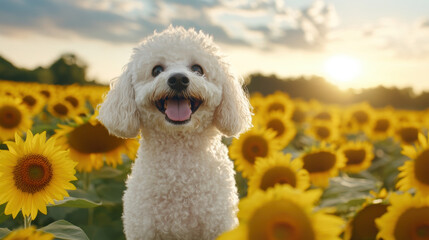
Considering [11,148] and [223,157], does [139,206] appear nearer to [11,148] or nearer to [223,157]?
[223,157]

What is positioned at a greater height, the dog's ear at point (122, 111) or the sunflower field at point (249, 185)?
the dog's ear at point (122, 111)

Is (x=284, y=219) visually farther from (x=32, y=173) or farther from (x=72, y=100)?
(x=72, y=100)

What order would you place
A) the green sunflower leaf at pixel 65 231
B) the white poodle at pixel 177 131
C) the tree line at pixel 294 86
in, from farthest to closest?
1. the tree line at pixel 294 86
2. the white poodle at pixel 177 131
3. the green sunflower leaf at pixel 65 231

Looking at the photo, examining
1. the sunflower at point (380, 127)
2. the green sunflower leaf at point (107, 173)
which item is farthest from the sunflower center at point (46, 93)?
the sunflower at point (380, 127)

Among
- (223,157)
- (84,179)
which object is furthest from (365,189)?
(84,179)

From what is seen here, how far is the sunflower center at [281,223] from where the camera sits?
1379 mm

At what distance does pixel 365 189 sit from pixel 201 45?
2.15 meters

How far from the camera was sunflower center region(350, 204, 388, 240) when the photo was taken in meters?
2.42

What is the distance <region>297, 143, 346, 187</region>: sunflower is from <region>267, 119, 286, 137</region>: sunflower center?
1.09 metres

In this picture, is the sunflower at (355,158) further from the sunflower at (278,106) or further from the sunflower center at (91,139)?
the sunflower center at (91,139)

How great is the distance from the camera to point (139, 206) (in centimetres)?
250

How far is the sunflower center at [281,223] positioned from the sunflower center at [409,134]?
18.6 ft

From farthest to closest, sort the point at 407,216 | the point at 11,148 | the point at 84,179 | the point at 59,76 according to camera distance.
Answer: the point at 59,76 < the point at 84,179 < the point at 11,148 < the point at 407,216

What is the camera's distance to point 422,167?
3.10m
